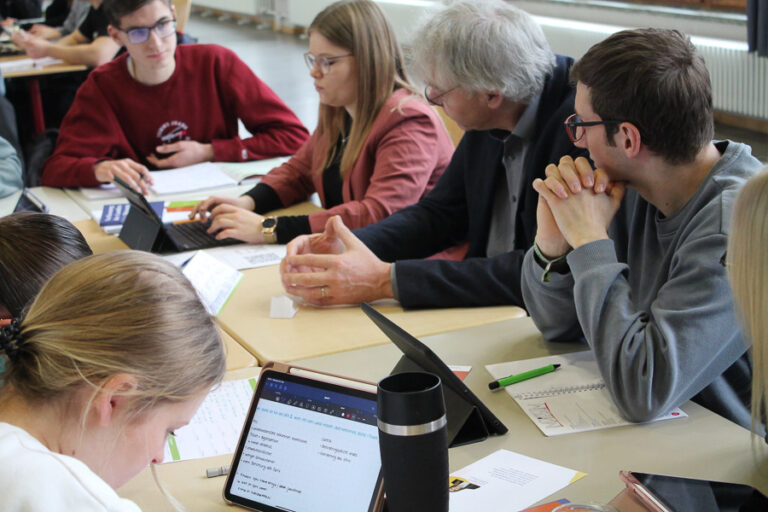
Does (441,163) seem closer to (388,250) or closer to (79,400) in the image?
(388,250)

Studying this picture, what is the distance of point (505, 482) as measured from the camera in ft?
4.15

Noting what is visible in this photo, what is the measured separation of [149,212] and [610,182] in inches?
51.0

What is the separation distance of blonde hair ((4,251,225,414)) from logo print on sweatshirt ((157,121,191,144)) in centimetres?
233

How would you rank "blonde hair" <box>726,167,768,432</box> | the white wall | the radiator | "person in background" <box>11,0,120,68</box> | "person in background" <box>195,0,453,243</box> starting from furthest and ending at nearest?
1. the white wall
2. the radiator
3. "person in background" <box>11,0,120,68</box>
4. "person in background" <box>195,0,453,243</box>
5. "blonde hair" <box>726,167,768,432</box>

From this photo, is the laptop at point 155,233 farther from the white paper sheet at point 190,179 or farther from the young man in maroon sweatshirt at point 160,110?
the young man in maroon sweatshirt at point 160,110

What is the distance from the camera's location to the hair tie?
0.99m

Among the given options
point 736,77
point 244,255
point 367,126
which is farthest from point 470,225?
point 736,77

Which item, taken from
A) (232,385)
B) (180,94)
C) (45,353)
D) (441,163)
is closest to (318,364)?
(232,385)

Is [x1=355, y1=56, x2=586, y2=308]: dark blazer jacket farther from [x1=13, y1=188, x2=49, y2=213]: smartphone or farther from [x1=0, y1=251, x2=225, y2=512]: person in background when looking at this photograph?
[x1=13, y1=188, x2=49, y2=213]: smartphone

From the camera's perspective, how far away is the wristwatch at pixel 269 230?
247 cm

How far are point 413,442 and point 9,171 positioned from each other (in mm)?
2391

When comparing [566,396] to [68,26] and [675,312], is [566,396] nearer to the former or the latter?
[675,312]

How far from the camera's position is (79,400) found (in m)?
1.00

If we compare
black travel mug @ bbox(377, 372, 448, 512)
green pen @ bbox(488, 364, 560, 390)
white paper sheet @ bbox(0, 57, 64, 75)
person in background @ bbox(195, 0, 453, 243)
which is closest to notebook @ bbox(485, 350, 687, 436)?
green pen @ bbox(488, 364, 560, 390)
